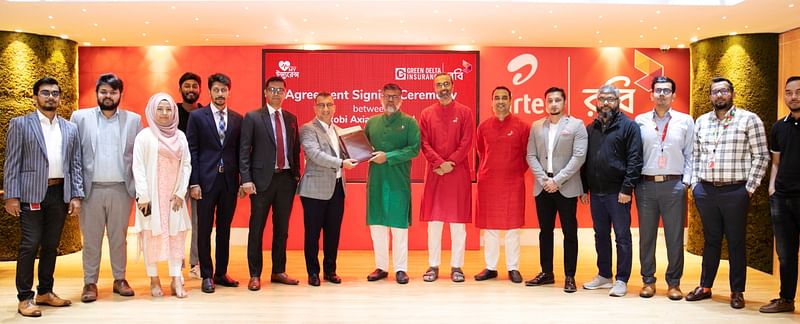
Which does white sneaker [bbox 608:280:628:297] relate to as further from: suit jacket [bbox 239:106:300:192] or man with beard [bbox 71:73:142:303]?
man with beard [bbox 71:73:142:303]

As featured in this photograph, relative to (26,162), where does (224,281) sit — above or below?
below

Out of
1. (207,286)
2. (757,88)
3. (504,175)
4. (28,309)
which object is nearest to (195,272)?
(207,286)

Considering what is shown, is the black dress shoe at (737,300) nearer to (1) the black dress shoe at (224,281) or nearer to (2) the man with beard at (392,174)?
(2) the man with beard at (392,174)

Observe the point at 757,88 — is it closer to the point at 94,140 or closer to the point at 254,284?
the point at 254,284

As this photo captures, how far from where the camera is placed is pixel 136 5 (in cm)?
597

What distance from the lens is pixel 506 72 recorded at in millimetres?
8297

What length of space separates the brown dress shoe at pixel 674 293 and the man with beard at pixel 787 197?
571 millimetres

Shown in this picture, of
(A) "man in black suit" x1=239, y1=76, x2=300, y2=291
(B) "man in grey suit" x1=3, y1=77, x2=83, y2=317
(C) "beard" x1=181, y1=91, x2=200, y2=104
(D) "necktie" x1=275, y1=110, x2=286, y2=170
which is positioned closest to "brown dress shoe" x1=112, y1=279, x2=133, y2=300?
(B) "man in grey suit" x1=3, y1=77, x2=83, y2=317

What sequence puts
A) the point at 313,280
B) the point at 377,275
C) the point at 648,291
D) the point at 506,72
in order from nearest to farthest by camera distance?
the point at 648,291 → the point at 313,280 → the point at 377,275 → the point at 506,72

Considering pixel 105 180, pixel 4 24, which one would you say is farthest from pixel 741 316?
pixel 4 24

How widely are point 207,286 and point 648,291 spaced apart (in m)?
3.47

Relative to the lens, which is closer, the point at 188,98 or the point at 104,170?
the point at 104,170

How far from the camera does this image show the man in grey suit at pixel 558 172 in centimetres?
553

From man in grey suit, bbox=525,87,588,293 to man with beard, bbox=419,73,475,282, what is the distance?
591mm
